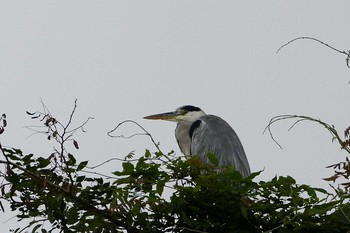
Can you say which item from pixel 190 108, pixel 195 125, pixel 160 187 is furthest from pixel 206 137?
pixel 160 187

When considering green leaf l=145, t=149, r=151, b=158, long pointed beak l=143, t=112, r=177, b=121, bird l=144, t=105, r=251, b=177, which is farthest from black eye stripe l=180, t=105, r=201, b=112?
green leaf l=145, t=149, r=151, b=158

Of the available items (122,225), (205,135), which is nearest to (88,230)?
(122,225)

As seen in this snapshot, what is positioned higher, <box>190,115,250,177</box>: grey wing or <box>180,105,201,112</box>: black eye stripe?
<box>180,105,201,112</box>: black eye stripe

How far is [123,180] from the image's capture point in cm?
223

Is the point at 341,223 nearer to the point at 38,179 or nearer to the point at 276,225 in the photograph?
the point at 276,225

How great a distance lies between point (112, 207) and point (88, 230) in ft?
0.35

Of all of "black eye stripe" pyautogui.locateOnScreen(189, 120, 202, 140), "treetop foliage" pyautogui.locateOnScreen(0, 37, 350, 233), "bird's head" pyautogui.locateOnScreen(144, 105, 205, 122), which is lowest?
"treetop foliage" pyautogui.locateOnScreen(0, 37, 350, 233)

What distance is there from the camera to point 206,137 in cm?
549

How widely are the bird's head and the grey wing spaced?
519mm

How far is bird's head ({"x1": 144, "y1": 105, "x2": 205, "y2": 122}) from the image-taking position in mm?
6453

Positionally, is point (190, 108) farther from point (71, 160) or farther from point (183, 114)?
point (71, 160)

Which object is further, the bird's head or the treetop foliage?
the bird's head

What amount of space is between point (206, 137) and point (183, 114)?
1.05 m

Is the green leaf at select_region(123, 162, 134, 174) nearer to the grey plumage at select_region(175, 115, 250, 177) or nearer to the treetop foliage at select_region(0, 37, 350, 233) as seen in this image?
the treetop foliage at select_region(0, 37, 350, 233)
